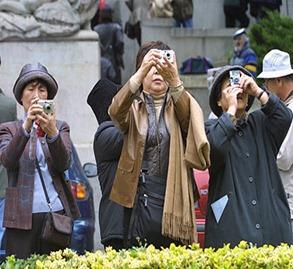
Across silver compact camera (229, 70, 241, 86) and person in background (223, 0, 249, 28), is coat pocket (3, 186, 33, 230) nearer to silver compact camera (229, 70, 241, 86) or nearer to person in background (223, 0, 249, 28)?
silver compact camera (229, 70, 241, 86)

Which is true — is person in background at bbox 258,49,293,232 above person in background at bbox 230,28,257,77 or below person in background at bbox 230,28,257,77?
above

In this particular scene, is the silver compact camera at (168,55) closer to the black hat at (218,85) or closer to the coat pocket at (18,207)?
the black hat at (218,85)

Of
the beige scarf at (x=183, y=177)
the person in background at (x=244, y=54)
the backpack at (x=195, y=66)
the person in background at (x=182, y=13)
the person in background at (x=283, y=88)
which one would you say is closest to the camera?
the beige scarf at (x=183, y=177)

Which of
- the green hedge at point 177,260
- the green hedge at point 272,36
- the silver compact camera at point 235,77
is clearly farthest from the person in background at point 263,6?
the green hedge at point 177,260

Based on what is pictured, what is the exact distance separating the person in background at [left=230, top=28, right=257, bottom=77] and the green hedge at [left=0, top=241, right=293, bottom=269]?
33.5 feet

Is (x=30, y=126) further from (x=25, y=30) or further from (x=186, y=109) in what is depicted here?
(x=25, y=30)

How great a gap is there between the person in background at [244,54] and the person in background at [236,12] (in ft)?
14.1

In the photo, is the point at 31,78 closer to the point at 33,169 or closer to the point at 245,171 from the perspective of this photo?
the point at 33,169

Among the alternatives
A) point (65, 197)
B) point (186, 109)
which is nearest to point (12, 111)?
point (65, 197)

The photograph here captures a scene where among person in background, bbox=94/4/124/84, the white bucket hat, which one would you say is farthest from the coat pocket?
person in background, bbox=94/4/124/84

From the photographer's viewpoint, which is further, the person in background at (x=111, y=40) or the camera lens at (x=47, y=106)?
the person in background at (x=111, y=40)

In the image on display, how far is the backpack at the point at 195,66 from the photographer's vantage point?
1759 cm

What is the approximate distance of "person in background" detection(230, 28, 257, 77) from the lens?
52.2 feet

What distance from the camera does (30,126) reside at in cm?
673
